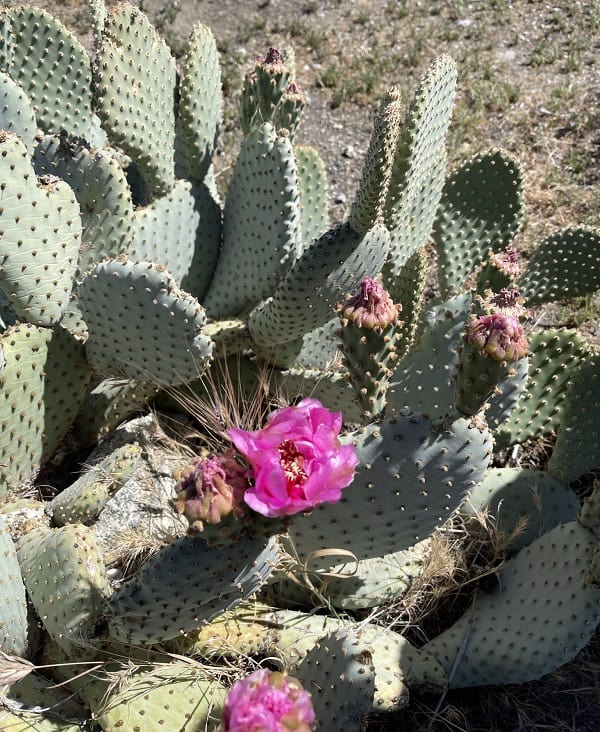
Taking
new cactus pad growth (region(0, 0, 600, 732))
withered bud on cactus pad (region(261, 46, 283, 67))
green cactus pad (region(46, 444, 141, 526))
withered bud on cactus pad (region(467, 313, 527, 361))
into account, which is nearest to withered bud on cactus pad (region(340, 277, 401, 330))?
new cactus pad growth (region(0, 0, 600, 732))

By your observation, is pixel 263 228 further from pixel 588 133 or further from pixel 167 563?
pixel 588 133

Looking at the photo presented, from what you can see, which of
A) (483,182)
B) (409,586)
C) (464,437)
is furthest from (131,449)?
(483,182)

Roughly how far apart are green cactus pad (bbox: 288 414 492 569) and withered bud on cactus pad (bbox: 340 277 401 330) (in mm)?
244

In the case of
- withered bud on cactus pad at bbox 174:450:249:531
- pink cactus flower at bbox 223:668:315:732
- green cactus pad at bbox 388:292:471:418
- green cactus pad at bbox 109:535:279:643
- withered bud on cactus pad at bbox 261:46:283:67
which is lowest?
green cactus pad at bbox 109:535:279:643

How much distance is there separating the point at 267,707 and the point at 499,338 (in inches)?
33.1

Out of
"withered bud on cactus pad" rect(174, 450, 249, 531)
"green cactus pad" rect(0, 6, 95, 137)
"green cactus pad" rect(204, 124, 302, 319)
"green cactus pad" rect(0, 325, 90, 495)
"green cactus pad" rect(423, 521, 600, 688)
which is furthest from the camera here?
"green cactus pad" rect(0, 6, 95, 137)

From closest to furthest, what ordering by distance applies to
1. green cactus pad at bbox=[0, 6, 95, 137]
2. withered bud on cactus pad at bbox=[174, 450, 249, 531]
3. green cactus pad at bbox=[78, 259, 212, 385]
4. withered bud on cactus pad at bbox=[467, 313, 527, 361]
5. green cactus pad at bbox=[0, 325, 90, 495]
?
withered bud on cactus pad at bbox=[174, 450, 249, 531], withered bud on cactus pad at bbox=[467, 313, 527, 361], green cactus pad at bbox=[78, 259, 212, 385], green cactus pad at bbox=[0, 325, 90, 495], green cactus pad at bbox=[0, 6, 95, 137]

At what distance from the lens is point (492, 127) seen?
474 centimetres

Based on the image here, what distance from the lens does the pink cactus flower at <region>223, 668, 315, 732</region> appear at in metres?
1.17

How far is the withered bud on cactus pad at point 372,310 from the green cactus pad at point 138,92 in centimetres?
143

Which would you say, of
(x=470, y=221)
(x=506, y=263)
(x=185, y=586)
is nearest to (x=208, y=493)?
(x=185, y=586)

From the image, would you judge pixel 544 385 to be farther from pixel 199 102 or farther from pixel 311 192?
pixel 199 102

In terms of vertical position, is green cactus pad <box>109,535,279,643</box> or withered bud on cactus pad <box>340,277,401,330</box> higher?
withered bud on cactus pad <box>340,277,401,330</box>

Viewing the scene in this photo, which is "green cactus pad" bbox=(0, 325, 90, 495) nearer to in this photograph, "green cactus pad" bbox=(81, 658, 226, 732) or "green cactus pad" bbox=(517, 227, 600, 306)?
"green cactus pad" bbox=(81, 658, 226, 732)
